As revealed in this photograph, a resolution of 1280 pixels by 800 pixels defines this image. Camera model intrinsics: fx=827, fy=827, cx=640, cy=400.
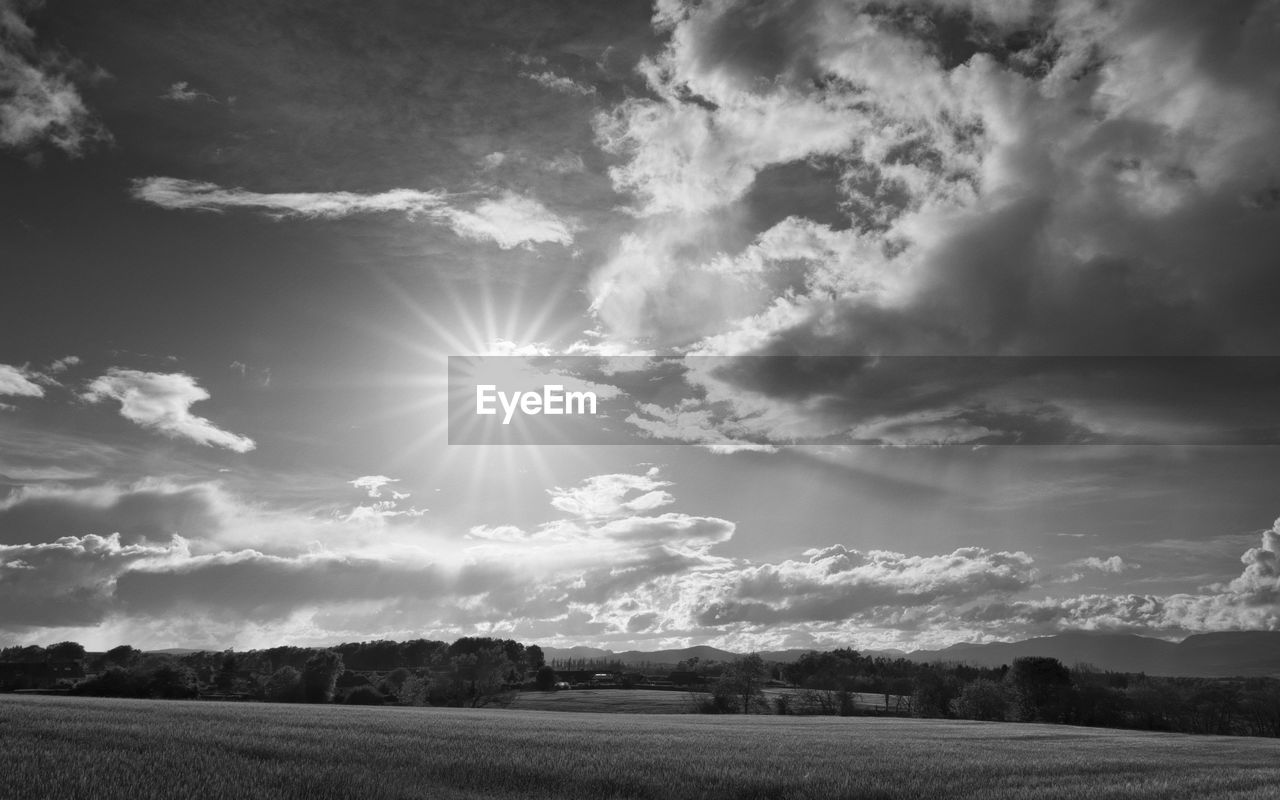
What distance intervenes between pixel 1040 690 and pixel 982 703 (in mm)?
15200

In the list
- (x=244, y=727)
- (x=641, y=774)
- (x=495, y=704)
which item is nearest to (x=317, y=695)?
(x=495, y=704)

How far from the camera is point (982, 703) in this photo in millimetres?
136500

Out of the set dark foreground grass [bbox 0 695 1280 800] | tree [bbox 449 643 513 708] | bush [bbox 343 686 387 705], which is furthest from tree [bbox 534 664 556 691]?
dark foreground grass [bbox 0 695 1280 800]

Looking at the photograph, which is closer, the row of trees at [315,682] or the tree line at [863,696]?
the row of trees at [315,682]

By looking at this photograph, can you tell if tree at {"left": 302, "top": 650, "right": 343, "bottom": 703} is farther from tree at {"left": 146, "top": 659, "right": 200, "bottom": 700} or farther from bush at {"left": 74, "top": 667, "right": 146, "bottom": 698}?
bush at {"left": 74, "top": 667, "right": 146, "bottom": 698}

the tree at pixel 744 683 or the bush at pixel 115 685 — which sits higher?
the bush at pixel 115 685

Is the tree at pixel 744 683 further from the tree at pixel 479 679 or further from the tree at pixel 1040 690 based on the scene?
the tree at pixel 1040 690

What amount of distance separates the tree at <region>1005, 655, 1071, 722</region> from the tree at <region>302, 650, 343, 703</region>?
119 meters

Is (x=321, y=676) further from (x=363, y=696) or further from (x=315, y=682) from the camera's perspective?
(x=363, y=696)

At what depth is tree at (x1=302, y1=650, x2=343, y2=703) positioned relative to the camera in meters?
142

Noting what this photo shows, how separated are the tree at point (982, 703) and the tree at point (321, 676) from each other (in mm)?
105912

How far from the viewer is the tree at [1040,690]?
138700 mm

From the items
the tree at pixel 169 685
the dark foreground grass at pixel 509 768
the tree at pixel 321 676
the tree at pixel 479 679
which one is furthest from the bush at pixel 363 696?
the dark foreground grass at pixel 509 768

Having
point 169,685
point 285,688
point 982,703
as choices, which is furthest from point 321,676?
point 982,703
